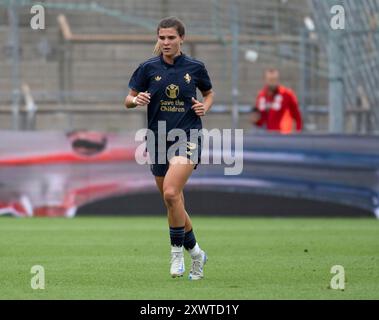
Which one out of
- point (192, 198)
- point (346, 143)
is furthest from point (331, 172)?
point (192, 198)

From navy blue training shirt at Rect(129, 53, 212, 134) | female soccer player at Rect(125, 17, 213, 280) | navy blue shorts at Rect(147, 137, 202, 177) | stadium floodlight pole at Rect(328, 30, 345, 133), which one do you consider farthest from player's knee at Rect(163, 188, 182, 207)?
stadium floodlight pole at Rect(328, 30, 345, 133)

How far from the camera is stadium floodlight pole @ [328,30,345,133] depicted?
733 inches

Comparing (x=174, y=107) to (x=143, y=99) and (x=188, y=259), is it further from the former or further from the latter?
(x=188, y=259)

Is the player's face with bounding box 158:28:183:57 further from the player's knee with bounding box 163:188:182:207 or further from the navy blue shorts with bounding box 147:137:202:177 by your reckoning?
the player's knee with bounding box 163:188:182:207

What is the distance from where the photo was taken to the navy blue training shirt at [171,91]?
10031mm

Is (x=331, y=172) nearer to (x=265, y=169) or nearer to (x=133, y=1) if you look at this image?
(x=265, y=169)

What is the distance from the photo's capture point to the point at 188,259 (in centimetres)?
1188

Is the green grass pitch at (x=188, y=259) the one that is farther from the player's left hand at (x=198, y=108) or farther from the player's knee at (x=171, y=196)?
the player's left hand at (x=198, y=108)

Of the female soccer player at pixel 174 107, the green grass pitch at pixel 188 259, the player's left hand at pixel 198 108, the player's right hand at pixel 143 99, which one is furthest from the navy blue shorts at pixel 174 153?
the green grass pitch at pixel 188 259

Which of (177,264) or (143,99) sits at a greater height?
(143,99)

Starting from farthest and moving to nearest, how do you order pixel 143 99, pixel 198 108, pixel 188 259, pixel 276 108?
pixel 276 108 → pixel 188 259 → pixel 198 108 → pixel 143 99

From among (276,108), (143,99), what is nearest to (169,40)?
(143,99)

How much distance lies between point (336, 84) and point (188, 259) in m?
7.48

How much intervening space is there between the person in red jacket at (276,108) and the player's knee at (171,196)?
907 centimetres
